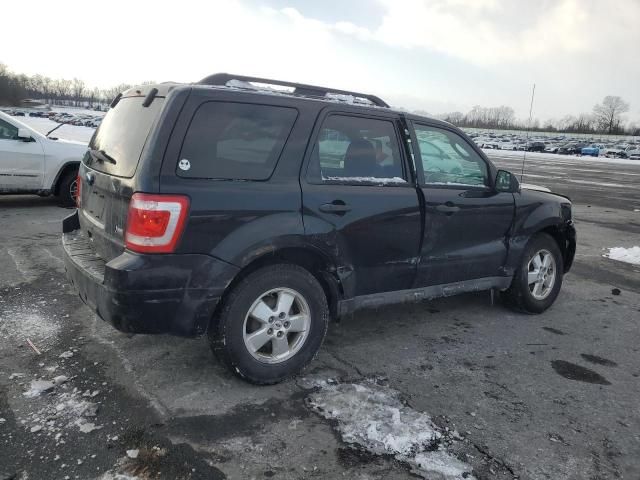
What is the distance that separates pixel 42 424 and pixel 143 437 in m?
0.58

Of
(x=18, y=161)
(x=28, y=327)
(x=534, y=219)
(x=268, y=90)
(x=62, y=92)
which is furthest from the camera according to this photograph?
(x=62, y=92)

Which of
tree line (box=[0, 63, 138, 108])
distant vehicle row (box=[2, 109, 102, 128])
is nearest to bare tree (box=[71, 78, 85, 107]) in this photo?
tree line (box=[0, 63, 138, 108])

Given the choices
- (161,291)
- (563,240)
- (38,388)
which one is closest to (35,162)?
(38,388)

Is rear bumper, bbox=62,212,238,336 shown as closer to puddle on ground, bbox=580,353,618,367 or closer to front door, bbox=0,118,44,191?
puddle on ground, bbox=580,353,618,367

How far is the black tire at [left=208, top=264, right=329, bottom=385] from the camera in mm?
3232

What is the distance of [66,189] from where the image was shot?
9203 mm

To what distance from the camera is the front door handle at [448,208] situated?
4.18 meters

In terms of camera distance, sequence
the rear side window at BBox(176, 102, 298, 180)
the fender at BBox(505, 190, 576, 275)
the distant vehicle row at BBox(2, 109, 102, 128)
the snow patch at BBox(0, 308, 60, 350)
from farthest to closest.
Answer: the distant vehicle row at BBox(2, 109, 102, 128)
the fender at BBox(505, 190, 576, 275)
the snow patch at BBox(0, 308, 60, 350)
the rear side window at BBox(176, 102, 298, 180)

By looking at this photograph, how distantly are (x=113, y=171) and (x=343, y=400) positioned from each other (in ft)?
6.62

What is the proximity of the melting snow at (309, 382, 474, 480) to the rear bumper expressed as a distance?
908mm

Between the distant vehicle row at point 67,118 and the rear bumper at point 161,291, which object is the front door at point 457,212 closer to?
the rear bumper at point 161,291

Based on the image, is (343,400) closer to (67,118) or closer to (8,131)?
(8,131)

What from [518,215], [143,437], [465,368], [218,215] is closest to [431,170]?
[518,215]

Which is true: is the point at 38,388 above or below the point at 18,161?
below
